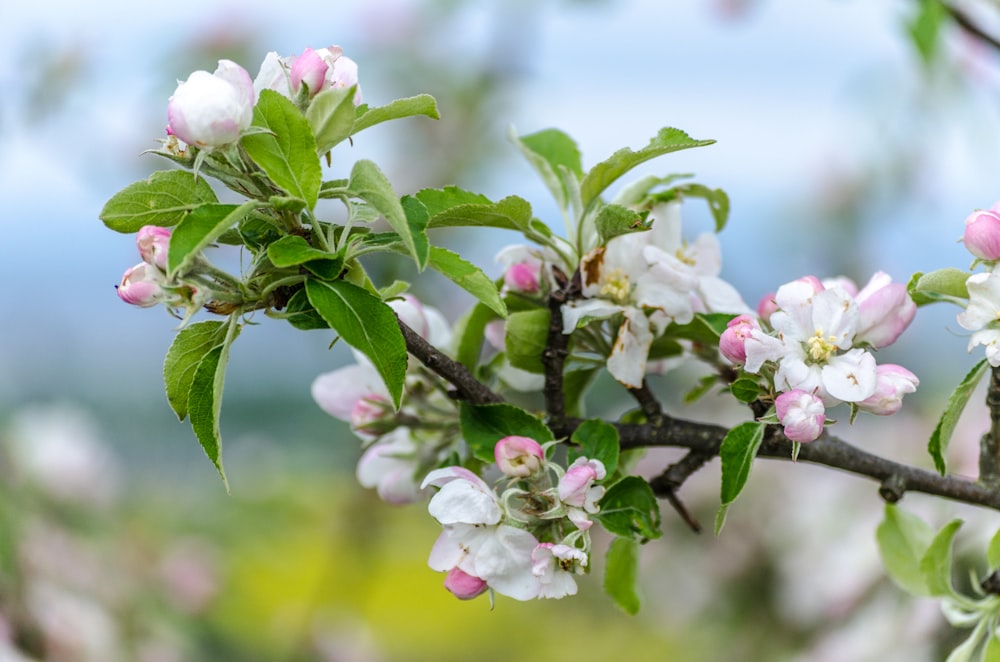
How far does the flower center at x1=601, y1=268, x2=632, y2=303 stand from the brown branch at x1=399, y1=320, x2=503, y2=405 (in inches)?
3.1

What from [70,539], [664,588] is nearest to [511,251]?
[70,539]

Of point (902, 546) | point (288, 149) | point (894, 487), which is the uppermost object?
point (288, 149)

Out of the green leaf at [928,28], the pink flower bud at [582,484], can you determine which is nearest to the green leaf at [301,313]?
the pink flower bud at [582,484]

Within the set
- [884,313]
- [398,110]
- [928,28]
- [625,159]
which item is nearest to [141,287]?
[398,110]

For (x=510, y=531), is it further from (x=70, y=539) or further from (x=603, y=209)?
(x=70, y=539)

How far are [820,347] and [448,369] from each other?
174 mm

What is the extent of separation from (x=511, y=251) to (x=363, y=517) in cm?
149

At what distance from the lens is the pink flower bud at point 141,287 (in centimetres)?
42

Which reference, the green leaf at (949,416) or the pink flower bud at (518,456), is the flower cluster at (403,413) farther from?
the green leaf at (949,416)

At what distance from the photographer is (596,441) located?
51 cm

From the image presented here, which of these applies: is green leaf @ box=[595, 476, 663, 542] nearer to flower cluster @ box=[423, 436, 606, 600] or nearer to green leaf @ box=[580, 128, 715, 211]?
flower cluster @ box=[423, 436, 606, 600]

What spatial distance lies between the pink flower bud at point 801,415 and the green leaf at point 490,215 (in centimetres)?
15

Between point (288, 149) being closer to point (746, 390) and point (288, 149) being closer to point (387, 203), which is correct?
point (387, 203)

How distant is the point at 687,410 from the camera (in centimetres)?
210
